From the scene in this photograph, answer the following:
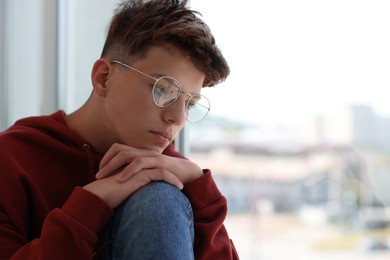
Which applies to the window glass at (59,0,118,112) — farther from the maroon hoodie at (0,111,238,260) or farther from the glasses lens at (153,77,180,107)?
the glasses lens at (153,77,180,107)

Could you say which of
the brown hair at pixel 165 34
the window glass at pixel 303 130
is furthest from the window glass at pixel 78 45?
the brown hair at pixel 165 34

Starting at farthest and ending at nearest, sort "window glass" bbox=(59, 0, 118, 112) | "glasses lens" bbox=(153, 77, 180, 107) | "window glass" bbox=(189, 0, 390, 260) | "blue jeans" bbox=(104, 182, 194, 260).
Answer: "window glass" bbox=(59, 0, 118, 112), "window glass" bbox=(189, 0, 390, 260), "glasses lens" bbox=(153, 77, 180, 107), "blue jeans" bbox=(104, 182, 194, 260)

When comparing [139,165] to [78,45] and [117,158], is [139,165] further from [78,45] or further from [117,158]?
[78,45]

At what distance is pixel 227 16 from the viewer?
162 centimetres

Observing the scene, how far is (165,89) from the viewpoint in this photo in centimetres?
101

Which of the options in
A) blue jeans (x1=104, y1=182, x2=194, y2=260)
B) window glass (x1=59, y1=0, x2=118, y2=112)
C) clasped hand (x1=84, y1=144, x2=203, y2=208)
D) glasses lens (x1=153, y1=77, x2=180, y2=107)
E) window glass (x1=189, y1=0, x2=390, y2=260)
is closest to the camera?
blue jeans (x1=104, y1=182, x2=194, y2=260)

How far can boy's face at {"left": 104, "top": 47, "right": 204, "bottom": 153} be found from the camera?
1019 mm

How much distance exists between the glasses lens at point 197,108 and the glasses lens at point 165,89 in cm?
5

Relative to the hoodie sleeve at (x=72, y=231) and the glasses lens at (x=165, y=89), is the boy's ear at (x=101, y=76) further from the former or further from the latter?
the hoodie sleeve at (x=72, y=231)

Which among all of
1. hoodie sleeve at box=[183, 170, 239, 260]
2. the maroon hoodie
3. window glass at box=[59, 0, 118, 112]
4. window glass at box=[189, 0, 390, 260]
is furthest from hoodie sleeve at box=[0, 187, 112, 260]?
window glass at box=[59, 0, 118, 112]

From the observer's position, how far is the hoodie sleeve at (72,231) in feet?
2.64

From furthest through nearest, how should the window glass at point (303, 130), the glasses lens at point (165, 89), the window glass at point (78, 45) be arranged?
the window glass at point (78, 45)
the window glass at point (303, 130)
the glasses lens at point (165, 89)

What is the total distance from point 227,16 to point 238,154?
1.89 feet

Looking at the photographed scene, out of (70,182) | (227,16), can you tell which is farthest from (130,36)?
(227,16)
